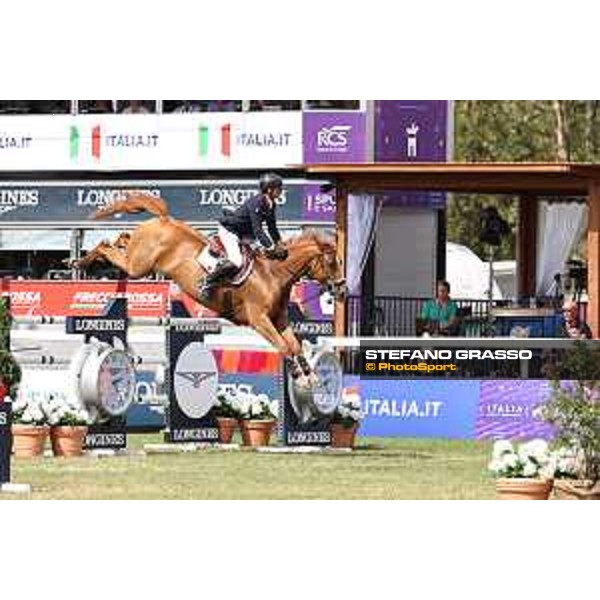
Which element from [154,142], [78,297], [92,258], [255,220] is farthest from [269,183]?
[154,142]

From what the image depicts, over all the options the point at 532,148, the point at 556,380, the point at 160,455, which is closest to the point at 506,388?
the point at 160,455

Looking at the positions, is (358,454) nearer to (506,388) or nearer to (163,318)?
(506,388)

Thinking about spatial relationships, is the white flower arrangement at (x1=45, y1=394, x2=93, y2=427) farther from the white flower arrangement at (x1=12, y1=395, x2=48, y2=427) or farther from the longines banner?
the longines banner

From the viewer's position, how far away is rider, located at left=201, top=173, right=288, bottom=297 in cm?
2034

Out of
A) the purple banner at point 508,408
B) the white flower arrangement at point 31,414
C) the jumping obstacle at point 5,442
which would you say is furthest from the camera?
the purple banner at point 508,408

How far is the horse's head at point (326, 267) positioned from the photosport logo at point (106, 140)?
10.9 meters

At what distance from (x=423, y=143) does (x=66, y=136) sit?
16.6 feet

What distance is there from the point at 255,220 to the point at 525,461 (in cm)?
577

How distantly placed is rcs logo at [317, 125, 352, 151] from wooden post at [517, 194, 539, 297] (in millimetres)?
2877

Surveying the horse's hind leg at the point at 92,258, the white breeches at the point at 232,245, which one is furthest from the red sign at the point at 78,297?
the white breeches at the point at 232,245

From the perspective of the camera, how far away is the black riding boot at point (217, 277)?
69.3 ft

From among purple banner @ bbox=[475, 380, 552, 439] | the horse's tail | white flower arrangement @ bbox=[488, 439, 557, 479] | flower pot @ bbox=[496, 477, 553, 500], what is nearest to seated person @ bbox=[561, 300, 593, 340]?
purple banner @ bbox=[475, 380, 552, 439]

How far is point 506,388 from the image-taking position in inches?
913

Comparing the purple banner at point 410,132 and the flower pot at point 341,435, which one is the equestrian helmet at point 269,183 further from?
the purple banner at point 410,132
